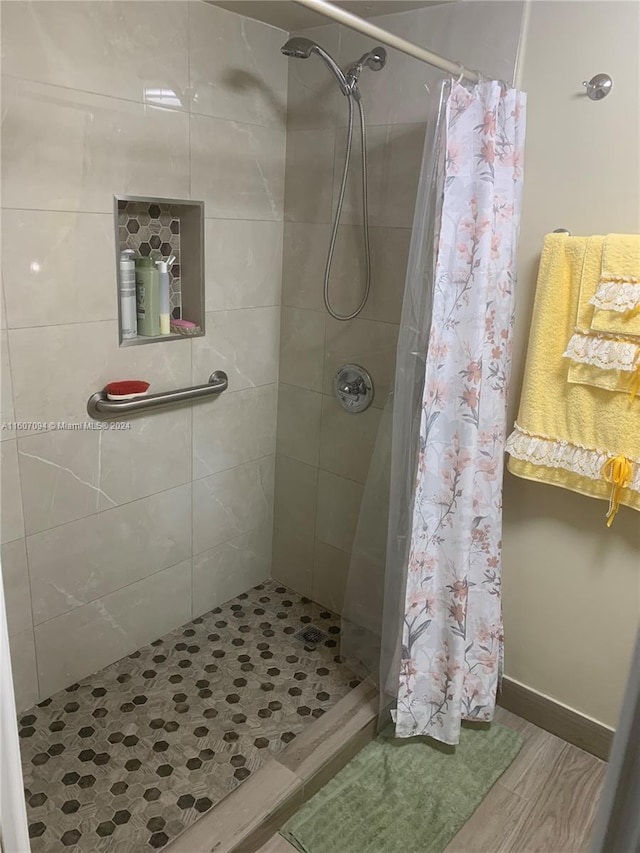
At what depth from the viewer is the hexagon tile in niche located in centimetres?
208

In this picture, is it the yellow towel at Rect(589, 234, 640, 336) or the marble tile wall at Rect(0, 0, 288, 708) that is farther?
the marble tile wall at Rect(0, 0, 288, 708)

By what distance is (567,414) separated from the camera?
1.77 metres

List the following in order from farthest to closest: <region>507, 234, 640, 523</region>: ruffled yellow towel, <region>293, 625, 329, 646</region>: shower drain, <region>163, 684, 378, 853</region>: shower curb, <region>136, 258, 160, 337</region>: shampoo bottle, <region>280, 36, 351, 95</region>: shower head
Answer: <region>293, 625, 329, 646</region>: shower drain
<region>136, 258, 160, 337</region>: shampoo bottle
<region>280, 36, 351, 95</region>: shower head
<region>507, 234, 640, 523</region>: ruffled yellow towel
<region>163, 684, 378, 853</region>: shower curb

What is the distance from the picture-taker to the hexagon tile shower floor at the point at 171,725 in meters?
1.69

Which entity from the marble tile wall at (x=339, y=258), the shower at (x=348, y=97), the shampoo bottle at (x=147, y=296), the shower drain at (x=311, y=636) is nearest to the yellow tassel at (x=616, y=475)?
the marble tile wall at (x=339, y=258)

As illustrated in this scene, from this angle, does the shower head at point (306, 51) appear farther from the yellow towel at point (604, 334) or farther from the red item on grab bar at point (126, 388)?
the red item on grab bar at point (126, 388)

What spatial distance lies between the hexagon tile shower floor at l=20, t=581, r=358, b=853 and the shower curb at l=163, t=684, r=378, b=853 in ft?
0.30

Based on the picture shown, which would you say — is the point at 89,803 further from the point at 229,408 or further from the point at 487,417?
the point at 487,417

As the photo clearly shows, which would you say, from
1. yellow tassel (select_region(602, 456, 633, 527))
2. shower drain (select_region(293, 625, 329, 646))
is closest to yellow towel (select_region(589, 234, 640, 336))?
yellow tassel (select_region(602, 456, 633, 527))

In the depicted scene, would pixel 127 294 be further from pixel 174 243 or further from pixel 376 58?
pixel 376 58

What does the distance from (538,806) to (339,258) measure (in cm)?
179

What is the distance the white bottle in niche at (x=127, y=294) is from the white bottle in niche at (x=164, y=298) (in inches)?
3.7

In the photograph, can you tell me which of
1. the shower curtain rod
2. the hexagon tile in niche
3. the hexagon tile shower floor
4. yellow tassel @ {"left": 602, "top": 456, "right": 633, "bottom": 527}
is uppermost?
the shower curtain rod

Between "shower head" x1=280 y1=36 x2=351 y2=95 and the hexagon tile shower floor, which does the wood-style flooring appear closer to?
the hexagon tile shower floor
